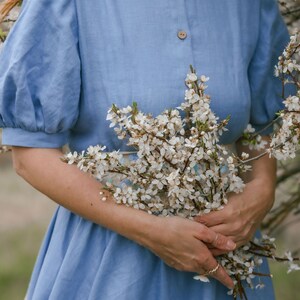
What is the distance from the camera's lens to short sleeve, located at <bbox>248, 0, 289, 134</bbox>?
2.78 m

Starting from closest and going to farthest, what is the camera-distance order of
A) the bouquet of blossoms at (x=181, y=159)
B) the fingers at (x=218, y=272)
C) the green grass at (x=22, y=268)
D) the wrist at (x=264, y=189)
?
the bouquet of blossoms at (x=181, y=159) < the fingers at (x=218, y=272) < the wrist at (x=264, y=189) < the green grass at (x=22, y=268)

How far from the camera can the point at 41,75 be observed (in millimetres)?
2496

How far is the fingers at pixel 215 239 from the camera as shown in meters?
2.47

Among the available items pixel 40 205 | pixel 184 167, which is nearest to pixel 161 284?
pixel 184 167

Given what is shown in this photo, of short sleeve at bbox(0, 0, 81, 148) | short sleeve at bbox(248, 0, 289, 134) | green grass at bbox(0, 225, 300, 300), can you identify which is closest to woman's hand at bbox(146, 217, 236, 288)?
short sleeve at bbox(0, 0, 81, 148)

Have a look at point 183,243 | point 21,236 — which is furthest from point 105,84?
point 21,236

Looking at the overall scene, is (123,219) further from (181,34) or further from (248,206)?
(181,34)

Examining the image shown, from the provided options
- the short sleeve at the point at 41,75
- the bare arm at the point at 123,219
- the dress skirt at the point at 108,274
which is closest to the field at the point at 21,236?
the dress skirt at the point at 108,274

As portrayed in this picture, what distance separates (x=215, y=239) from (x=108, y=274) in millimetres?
300

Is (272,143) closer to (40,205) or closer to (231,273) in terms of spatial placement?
(231,273)

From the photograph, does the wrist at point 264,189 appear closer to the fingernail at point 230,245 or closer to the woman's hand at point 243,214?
the woman's hand at point 243,214

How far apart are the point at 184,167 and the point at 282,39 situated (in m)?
0.66

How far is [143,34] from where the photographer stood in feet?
→ 8.41

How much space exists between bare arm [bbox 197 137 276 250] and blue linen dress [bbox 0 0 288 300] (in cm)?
15
